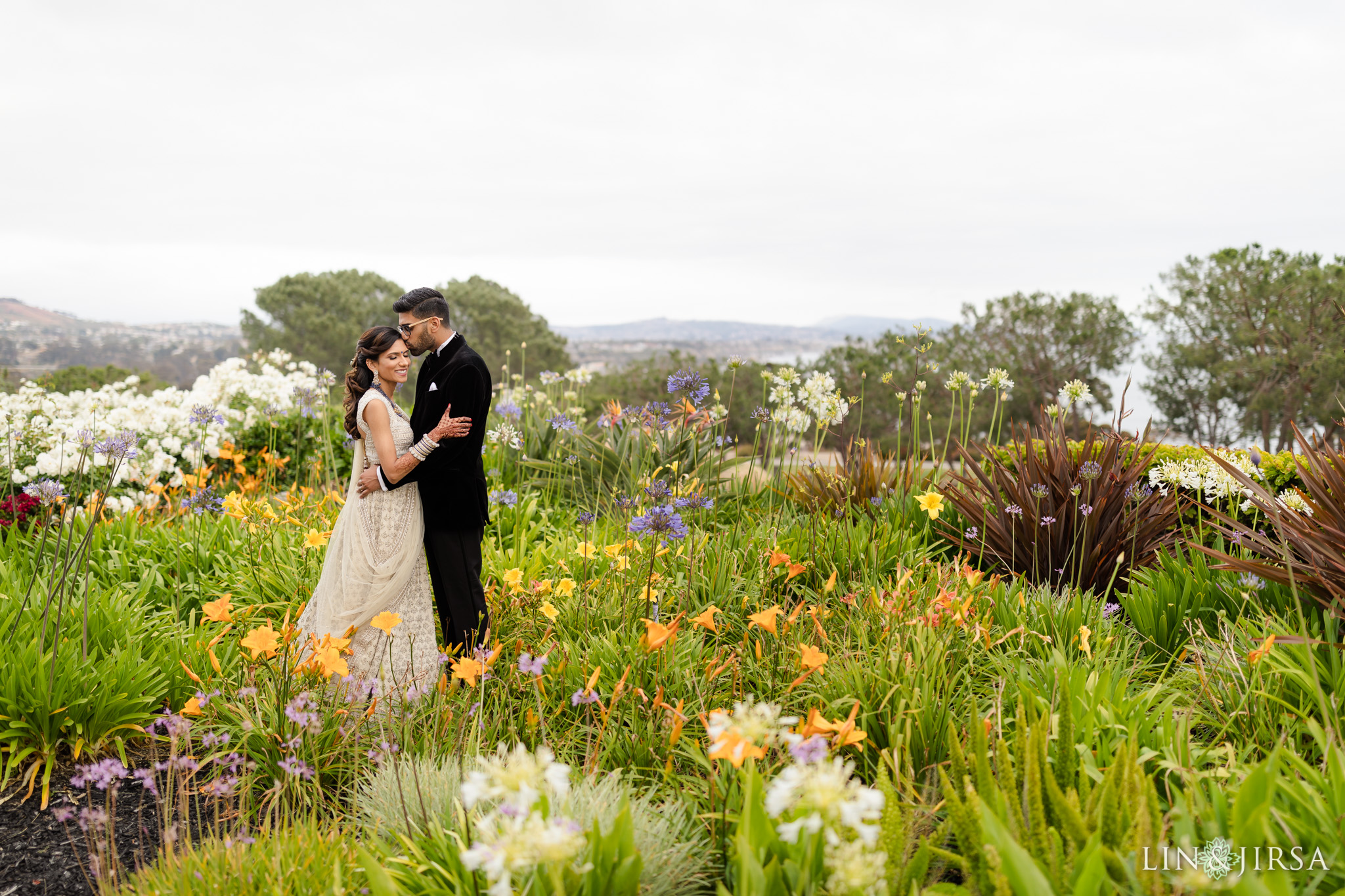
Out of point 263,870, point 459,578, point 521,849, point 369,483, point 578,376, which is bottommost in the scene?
point 263,870

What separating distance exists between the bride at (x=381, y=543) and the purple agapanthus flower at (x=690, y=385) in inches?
40.1

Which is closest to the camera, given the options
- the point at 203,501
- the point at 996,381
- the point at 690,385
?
the point at 690,385

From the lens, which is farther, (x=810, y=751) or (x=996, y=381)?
(x=996, y=381)

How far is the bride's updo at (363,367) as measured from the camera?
3.50m

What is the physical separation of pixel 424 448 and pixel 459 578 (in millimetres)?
671

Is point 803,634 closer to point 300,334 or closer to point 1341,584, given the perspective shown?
point 1341,584

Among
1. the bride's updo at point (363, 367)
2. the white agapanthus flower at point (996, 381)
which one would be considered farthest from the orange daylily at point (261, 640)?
the white agapanthus flower at point (996, 381)

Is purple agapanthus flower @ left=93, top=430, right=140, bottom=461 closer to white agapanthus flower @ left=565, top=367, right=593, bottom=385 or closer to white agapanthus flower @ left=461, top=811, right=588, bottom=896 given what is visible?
white agapanthus flower @ left=461, top=811, right=588, bottom=896

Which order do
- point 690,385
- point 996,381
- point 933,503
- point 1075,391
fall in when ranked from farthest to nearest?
point 996,381, point 1075,391, point 933,503, point 690,385

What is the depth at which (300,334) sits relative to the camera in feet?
123

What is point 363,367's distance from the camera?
359 cm

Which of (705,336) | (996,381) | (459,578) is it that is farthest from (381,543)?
(705,336)

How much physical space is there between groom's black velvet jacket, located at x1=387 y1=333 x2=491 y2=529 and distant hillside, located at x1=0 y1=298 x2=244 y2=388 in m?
50.9

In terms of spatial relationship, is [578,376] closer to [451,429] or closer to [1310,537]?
[451,429]
